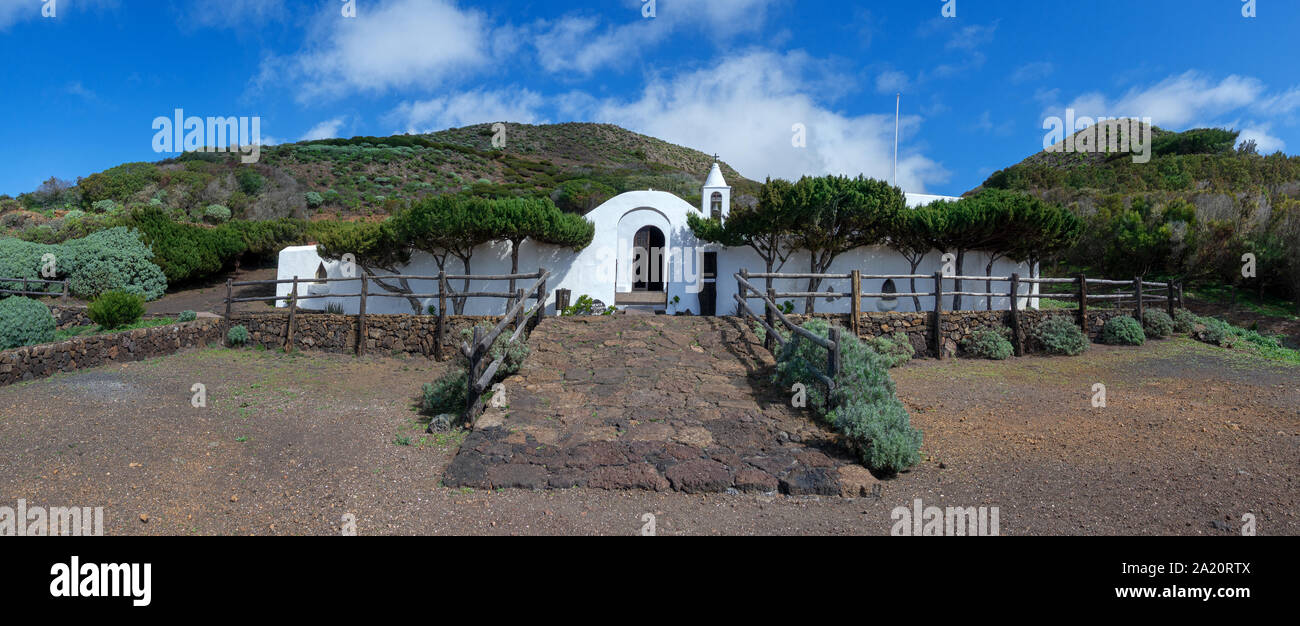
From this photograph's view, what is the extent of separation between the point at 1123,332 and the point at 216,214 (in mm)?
36160

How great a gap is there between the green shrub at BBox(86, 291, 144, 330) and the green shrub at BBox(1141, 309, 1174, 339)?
73.9 ft

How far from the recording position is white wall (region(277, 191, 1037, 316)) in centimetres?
1501

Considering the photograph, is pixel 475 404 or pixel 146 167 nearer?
pixel 475 404

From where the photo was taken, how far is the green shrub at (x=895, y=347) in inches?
398

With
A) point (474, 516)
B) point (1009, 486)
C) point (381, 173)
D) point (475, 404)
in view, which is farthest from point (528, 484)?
point (381, 173)

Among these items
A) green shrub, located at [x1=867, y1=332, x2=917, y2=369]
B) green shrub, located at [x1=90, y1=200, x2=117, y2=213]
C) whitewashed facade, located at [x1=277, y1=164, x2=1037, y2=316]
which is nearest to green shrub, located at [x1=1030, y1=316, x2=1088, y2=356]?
green shrub, located at [x1=867, y1=332, x2=917, y2=369]

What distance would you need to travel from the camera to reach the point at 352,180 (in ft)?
122

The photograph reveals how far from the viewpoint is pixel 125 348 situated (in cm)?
1030

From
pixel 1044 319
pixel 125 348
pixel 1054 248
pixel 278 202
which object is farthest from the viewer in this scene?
pixel 278 202

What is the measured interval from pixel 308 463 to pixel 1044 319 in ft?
42.4

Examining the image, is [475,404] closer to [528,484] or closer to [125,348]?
[528,484]

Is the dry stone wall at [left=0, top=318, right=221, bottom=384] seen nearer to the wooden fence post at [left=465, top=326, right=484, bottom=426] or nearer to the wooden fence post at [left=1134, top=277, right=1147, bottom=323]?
the wooden fence post at [left=465, top=326, right=484, bottom=426]

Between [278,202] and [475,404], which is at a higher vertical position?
[278,202]

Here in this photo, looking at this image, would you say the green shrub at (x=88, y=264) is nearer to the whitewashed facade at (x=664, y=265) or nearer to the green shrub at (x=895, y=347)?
the whitewashed facade at (x=664, y=265)
